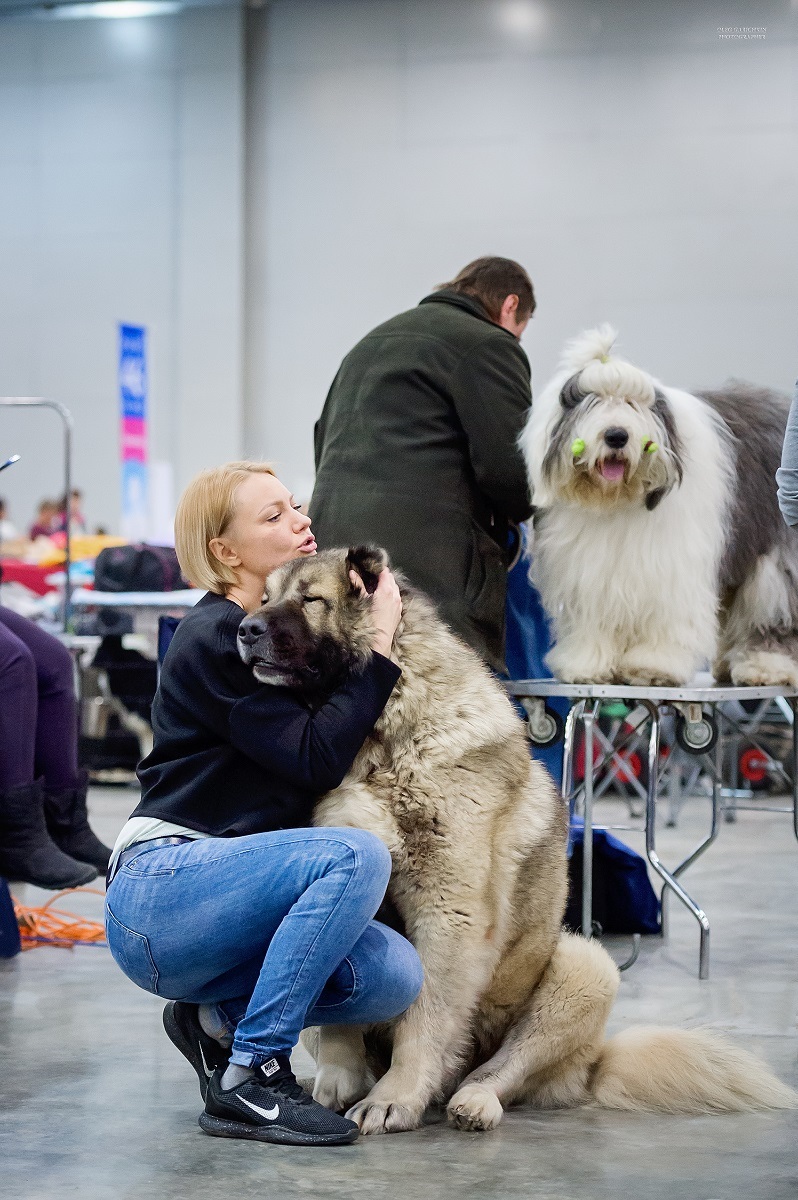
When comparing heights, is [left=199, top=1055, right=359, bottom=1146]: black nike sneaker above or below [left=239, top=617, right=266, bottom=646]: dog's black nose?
below

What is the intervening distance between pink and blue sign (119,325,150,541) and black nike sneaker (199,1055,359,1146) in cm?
899

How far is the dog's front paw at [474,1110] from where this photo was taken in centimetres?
279

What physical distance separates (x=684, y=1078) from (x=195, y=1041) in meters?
1.04

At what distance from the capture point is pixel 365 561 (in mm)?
2908

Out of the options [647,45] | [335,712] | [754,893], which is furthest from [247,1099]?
[647,45]

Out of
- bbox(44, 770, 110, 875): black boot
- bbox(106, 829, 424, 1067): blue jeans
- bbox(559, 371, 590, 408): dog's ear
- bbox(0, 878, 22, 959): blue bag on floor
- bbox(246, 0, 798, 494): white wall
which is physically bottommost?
bbox(0, 878, 22, 959): blue bag on floor

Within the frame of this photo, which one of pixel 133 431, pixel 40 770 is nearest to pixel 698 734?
pixel 40 770

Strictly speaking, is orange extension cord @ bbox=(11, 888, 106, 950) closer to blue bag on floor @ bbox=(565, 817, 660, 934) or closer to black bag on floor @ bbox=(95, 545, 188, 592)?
blue bag on floor @ bbox=(565, 817, 660, 934)

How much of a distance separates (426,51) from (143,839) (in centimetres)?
1321

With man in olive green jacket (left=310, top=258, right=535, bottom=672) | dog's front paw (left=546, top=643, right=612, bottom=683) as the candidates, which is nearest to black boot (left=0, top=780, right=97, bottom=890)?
man in olive green jacket (left=310, top=258, right=535, bottom=672)

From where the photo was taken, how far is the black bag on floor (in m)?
8.66

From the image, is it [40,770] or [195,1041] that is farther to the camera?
[40,770]

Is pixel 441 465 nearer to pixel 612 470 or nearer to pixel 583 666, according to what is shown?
pixel 612 470

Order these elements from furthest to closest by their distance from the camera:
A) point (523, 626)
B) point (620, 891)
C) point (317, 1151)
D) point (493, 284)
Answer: point (620, 891), point (523, 626), point (493, 284), point (317, 1151)
